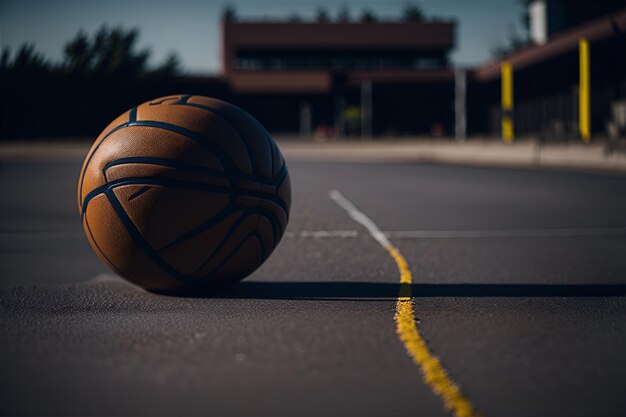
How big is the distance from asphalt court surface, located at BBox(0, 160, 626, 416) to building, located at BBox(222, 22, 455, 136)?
45816mm

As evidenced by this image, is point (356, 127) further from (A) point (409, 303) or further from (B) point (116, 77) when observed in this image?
(A) point (409, 303)

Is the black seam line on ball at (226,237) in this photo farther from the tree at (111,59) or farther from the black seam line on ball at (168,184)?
the tree at (111,59)

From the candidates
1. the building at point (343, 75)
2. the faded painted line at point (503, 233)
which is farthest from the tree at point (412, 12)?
the faded painted line at point (503, 233)

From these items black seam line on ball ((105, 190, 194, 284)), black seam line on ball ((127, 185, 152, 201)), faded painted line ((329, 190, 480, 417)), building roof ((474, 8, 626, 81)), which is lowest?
faded painted line ((329, 190, 480, 417))

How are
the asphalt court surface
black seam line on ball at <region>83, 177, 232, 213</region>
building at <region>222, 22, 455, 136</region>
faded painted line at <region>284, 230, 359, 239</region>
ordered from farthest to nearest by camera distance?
1. building at <region>222, 22, 455, 136</region>
2. faded painted line at <region>284, 230, 359, 239</region>
3. black seam line on ball at <region>83, 177, 232, 213</region>
4. the asphalt court surface

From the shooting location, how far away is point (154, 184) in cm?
570

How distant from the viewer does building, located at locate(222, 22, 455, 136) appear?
55.6 meters

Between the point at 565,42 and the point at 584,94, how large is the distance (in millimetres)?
2795

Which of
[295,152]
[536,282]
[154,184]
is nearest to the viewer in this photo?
[154,184]

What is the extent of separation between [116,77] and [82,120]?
678 centimetres

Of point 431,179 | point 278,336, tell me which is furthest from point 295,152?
point 278,336

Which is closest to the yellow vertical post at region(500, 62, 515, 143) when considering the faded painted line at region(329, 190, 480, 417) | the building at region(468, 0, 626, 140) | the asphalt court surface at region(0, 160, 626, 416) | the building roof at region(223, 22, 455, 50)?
the building at region(468, 0, 626, 140)

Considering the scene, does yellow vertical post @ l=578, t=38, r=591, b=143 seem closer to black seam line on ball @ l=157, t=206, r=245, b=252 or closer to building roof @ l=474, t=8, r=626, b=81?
building roof @ l=474, t=8, r=626, b=81

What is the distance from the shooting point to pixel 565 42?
1411 inches
